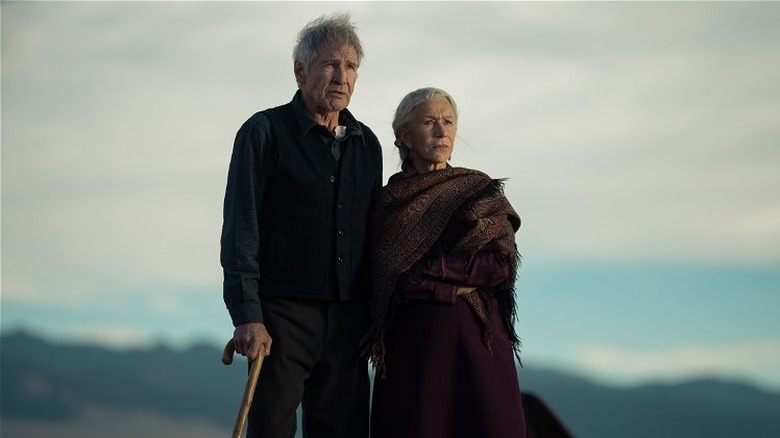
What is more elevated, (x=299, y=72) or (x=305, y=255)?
(x=299, y=72)

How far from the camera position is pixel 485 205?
15.7ft

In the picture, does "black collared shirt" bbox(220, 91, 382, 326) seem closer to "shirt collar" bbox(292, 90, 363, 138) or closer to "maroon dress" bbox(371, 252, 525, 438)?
"shirt collar" bbox(292, 90, 363, 138)

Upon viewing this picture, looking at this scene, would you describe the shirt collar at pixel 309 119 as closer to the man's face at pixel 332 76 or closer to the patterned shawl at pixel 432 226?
the man's face at pixel 332 76

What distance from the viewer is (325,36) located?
463 centimetres

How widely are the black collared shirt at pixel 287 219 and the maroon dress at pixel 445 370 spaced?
0.84 ft

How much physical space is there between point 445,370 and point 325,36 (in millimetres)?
1346

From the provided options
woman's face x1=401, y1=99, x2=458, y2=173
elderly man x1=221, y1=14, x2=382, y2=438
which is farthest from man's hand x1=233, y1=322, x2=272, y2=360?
woman's face x1=401, y1=99, x2=458, y2=173

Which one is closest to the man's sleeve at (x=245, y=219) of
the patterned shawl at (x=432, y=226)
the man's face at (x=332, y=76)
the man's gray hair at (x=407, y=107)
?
the man's face at (x=332, y=76)

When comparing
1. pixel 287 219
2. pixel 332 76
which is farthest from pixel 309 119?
pixel 287 219

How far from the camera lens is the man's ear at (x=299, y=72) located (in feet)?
15.5

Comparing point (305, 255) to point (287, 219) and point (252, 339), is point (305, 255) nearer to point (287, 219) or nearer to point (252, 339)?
point (287, 219)

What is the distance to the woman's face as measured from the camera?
482 centimetres

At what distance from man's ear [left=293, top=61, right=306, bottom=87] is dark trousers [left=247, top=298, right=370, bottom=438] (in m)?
0.86

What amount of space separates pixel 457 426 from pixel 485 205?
85 centimetres
